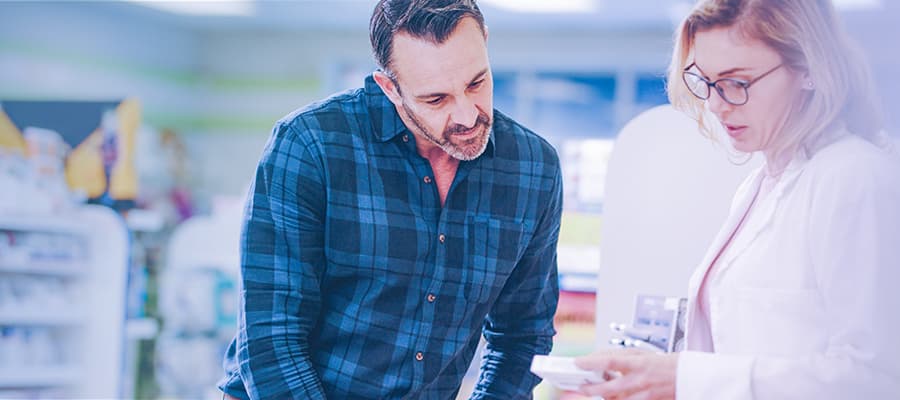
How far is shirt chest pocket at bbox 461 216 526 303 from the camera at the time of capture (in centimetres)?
171

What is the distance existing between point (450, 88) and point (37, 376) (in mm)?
3844

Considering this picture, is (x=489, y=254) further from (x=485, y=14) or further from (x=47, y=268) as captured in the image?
(x=485, y=14)

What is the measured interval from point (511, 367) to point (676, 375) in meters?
0.64

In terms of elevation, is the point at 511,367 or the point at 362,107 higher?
the point at 362,107

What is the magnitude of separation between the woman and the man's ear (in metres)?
0.55

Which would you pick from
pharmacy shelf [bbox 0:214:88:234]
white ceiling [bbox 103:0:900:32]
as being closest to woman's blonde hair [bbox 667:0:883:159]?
pharmacy shelf [bbox 0:214:88:234]

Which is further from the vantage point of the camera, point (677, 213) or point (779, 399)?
point (677, 213)

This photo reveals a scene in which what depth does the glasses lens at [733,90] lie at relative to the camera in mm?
1274

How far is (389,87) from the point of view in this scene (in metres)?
1.70

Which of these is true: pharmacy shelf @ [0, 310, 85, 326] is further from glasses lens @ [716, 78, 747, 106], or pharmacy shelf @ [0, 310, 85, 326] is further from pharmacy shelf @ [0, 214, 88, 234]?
glasses lens @ [716, 78, 747, 106]

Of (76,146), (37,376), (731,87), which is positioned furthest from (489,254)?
(76,146)

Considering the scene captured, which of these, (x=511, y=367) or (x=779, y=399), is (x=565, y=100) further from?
(x=779, y=399)

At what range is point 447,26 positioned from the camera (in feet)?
5.25

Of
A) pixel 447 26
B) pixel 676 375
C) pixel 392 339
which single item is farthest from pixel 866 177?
pixel 392 339
